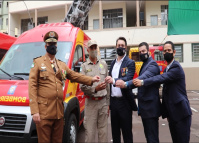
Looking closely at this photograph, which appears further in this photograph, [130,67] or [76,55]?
[76,55]

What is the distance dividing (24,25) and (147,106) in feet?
77.3

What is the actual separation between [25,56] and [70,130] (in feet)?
5.97

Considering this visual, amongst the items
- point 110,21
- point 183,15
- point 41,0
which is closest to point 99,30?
point 110,21

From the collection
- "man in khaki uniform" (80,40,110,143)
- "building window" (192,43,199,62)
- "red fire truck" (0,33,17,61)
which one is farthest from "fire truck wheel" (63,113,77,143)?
"building window" (192,43,199,62)

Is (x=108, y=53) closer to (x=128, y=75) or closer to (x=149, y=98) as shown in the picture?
(x=128, y=75)

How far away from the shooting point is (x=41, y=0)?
20.6 meters

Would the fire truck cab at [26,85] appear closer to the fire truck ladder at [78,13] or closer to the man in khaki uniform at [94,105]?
the man in khaki uniform at [94,105]

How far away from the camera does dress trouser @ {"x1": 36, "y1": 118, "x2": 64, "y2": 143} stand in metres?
2.49

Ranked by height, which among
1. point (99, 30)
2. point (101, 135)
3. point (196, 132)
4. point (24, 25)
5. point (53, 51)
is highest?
point (24, 25)

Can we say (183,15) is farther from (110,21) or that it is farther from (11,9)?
(11,9)

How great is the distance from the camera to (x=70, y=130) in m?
3.55

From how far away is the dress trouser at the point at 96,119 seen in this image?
10.2 ft

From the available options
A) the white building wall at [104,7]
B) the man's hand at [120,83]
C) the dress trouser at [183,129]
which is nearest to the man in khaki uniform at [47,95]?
the man's hand at [120,83]

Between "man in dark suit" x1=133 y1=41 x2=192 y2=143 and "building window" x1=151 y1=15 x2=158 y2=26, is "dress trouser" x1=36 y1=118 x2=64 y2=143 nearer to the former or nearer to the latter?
"man in dark suit" x1=133 y1=41 x2=192 y2=143
